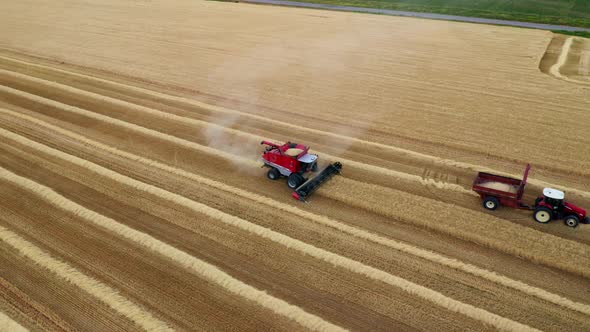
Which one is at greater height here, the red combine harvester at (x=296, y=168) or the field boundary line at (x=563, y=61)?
the red combine harvester at (x=296, y=168)

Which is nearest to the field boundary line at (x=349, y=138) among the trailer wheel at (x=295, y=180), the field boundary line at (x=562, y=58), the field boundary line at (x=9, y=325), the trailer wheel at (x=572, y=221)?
the trailer wheel at (x=572, y=221)

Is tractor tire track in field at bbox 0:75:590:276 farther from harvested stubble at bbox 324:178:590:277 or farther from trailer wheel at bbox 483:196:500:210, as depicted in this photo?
trailer wheel at bbox 483:196:500:210

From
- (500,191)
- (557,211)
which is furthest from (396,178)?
(557,211)

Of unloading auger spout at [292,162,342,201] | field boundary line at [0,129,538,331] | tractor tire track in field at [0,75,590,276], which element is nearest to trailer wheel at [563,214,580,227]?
tractor tire track in field at [0,75,590,276]

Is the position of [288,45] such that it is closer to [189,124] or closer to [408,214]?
[189,124]

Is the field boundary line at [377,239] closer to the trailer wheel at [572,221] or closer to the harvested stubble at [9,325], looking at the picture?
the trailer wheel at [572,221]

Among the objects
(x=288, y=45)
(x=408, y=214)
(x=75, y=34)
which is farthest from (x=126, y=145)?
(x=75, y=34)
